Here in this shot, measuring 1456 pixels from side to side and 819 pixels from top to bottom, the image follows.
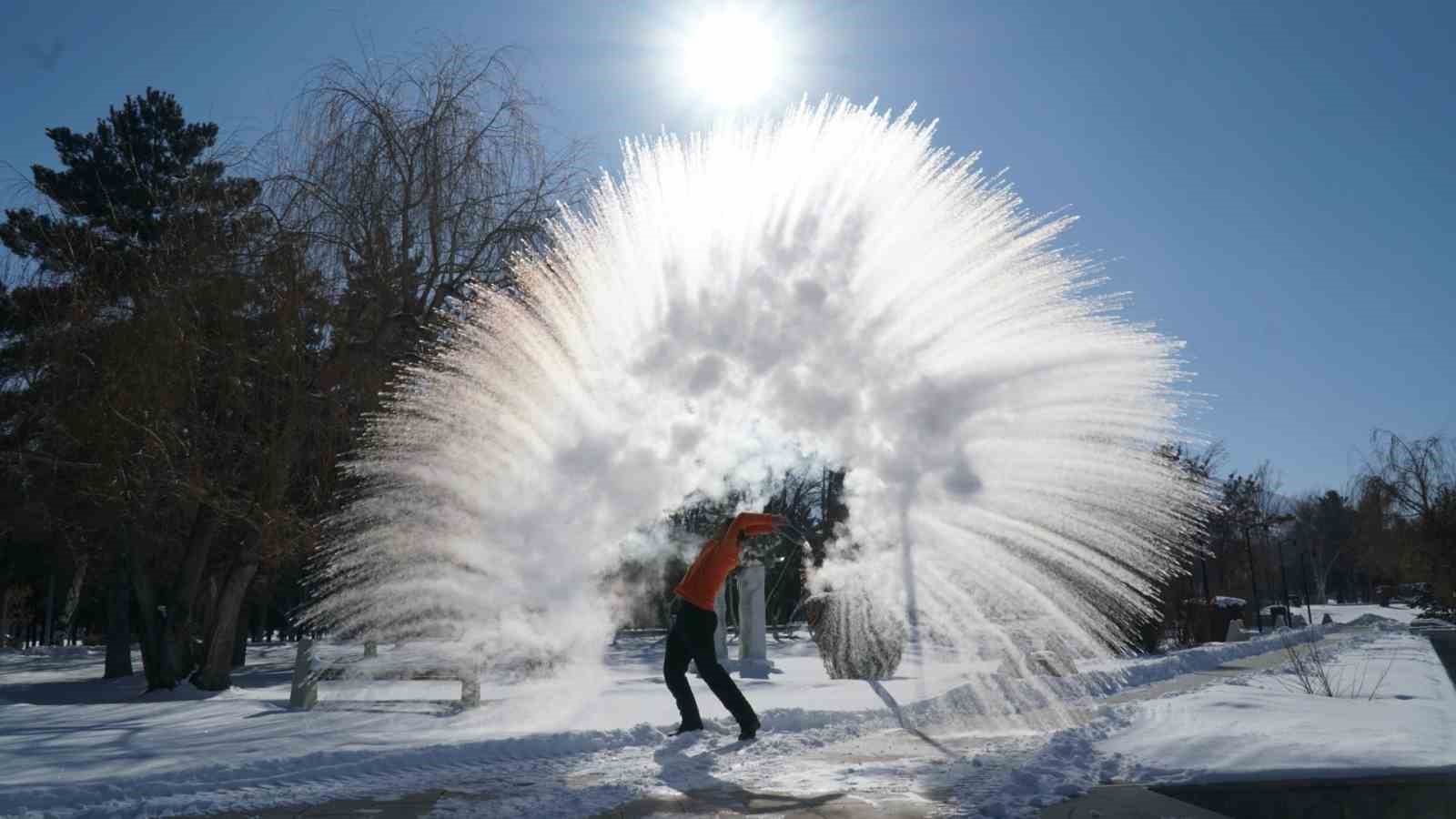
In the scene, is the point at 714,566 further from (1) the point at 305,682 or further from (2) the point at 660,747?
(1) the point at 305,682

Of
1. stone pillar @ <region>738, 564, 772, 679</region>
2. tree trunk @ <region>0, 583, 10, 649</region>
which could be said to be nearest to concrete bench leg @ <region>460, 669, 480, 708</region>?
stone pillar @ <region>738, 564, 772, 679</region>

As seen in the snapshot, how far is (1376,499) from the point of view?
139 feet

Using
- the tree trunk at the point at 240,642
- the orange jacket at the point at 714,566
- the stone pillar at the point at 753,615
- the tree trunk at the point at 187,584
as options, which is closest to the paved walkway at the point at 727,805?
the orange jacket at the point at 714,566

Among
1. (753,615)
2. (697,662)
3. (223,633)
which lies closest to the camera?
(697,662)

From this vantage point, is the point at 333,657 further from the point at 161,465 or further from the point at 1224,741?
the point at 1224,741

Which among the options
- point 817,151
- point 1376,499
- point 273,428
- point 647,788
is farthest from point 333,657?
point 1376,499

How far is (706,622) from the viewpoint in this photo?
789 cm

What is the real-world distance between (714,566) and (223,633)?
1021 cm

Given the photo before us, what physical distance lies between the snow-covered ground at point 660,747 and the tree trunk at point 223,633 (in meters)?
2.59

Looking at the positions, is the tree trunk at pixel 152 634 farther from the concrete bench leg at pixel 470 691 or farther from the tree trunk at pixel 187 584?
the concrete bench leg at pixel 470 691

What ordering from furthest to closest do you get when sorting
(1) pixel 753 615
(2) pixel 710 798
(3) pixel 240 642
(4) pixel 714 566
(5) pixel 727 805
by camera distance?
(3) pixel 240 642 → (1) pixel 753 615 → (4) pixel 714 566 → (2) pixel 710 798 → (5) pixel 727 805

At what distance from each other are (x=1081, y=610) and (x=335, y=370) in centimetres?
1008

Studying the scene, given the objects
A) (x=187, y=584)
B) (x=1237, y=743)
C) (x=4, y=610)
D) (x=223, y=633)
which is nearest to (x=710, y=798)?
(x=1237, y=743)

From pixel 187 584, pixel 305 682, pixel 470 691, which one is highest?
pixel 187 584
